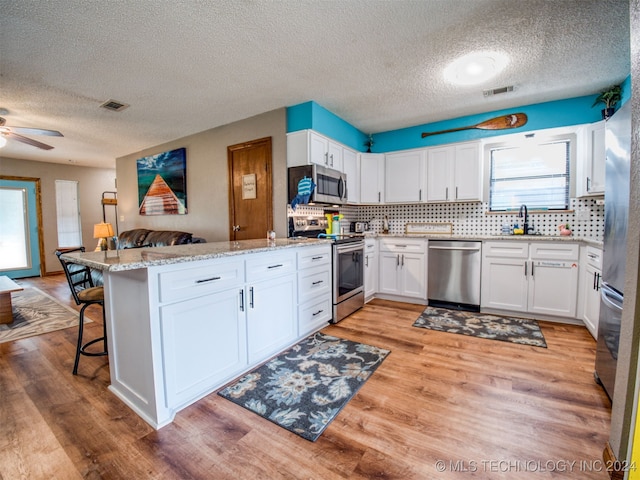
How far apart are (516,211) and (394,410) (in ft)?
10.5

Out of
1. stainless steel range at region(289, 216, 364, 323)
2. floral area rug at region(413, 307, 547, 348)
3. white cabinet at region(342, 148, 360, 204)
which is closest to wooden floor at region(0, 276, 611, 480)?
floral area rug at region(413, 307, 547, 348)

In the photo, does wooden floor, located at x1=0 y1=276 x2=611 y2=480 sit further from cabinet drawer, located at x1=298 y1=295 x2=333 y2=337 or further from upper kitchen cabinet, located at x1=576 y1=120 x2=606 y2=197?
upper kitchen cabinet, located at x1=576 y1=120 x2=606 y2=197

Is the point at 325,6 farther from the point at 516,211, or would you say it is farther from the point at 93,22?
the point at 516,211

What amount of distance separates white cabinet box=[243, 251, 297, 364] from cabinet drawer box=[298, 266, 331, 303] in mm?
112

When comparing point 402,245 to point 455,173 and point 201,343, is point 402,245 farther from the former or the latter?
point 201,343

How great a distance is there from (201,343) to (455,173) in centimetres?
364

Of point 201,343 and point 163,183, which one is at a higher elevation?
point 163,183

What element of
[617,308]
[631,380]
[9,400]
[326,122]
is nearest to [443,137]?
[326,122]

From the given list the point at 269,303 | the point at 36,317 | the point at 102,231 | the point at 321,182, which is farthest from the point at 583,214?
the point at 102,231

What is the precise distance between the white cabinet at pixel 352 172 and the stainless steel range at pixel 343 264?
0.59 meters

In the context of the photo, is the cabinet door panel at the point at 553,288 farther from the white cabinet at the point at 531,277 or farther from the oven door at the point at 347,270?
the oven door at the point at 347,270

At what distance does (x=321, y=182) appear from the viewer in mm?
3350

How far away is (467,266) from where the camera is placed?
3516mm

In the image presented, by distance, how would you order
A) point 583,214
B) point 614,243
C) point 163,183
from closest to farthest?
point 614,243 → point 583,214 → point 163,183
